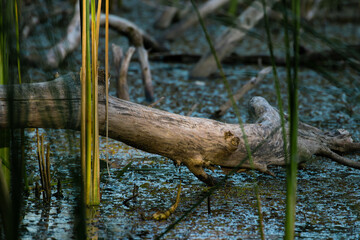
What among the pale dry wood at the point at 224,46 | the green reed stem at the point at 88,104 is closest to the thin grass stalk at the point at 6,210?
the green reed stem at the point at 88,104

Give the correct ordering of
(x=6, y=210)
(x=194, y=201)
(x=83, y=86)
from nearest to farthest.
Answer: (x=6, y=210), (x=83, y=86), (x=194, y=201)

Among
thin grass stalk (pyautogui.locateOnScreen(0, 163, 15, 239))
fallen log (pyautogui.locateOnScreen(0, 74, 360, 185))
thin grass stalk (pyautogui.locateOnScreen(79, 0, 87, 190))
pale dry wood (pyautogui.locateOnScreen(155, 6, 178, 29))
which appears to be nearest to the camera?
thin grass stalk (pyautogui.locateOnScreen(0, 163, 15, 239))

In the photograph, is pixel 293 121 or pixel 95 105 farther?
pixel 95 105

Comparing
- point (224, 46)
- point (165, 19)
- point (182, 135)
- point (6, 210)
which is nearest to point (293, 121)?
point (6, 210)

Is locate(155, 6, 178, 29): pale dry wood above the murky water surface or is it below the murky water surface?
above

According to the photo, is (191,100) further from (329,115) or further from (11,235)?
(11,235)

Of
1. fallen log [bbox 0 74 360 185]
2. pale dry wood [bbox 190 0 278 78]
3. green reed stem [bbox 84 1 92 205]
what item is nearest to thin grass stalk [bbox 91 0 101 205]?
green reed stem [bbox 84 1 92 205]

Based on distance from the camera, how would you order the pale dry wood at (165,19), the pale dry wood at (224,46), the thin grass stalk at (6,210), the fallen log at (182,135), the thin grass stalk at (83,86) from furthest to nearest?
the pale dry wood at (165,19), the pale dry wood at (224,46), the fallen log at (182,135), the thin grass stalk at (83,86), the thin grass stalk at (6,210)

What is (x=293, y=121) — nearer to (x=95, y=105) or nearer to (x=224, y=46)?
(x=95, y=105)

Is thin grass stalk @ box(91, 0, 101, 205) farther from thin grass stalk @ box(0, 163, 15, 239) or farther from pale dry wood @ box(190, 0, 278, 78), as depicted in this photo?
A: pale dry wood @ box(190, 0, 278, 78)

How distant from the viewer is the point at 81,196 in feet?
2.63

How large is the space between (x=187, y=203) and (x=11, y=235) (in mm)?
884

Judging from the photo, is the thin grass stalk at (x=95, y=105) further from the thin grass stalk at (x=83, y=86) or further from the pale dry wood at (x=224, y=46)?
the pale dry wood at (x=224, y=46)

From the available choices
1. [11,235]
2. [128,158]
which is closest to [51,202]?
[128,158]
